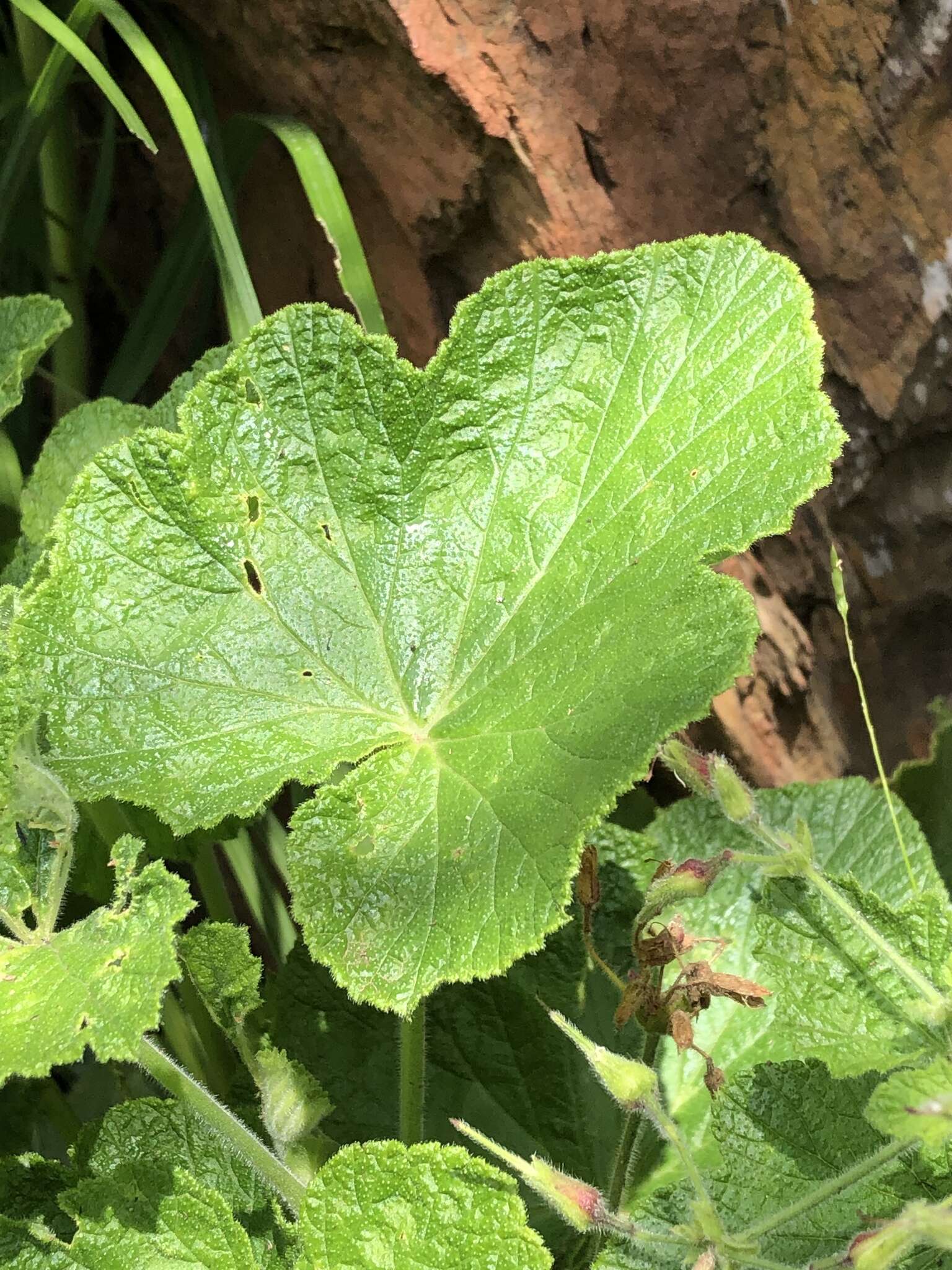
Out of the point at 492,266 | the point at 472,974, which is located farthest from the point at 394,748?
the point at 492,266

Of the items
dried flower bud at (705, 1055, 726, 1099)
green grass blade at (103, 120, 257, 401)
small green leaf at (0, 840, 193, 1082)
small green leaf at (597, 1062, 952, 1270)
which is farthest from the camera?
green grass blade at (103, 120, 257, 401)

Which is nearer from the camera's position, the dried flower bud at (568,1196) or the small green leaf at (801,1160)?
the dried flower bud at (568,1196)

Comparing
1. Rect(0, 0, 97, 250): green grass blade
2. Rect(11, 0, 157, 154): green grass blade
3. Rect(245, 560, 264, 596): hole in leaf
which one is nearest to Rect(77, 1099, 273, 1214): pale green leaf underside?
Rect(245, 560, 264, 596): hole in leaf

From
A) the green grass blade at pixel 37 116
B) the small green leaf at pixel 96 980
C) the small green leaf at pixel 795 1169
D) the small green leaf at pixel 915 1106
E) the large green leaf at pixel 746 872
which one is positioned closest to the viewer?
the small green leaf at pixel 915 1106

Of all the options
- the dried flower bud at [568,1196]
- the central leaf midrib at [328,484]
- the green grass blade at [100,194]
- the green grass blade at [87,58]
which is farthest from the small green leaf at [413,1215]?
the green grass blade at [100,194]

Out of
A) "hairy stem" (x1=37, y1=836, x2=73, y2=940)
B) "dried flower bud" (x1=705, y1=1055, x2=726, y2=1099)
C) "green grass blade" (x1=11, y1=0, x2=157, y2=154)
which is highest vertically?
"green grass blade" (x1=11, y1=0, x2=157, y2=154)

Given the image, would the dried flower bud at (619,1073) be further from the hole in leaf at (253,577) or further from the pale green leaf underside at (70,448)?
the pale green leaf underside at (70,448)

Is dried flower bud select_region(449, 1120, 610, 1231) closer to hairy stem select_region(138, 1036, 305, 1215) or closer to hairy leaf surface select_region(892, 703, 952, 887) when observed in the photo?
hairy stem select_region(138, 1036, 305, 1215)
